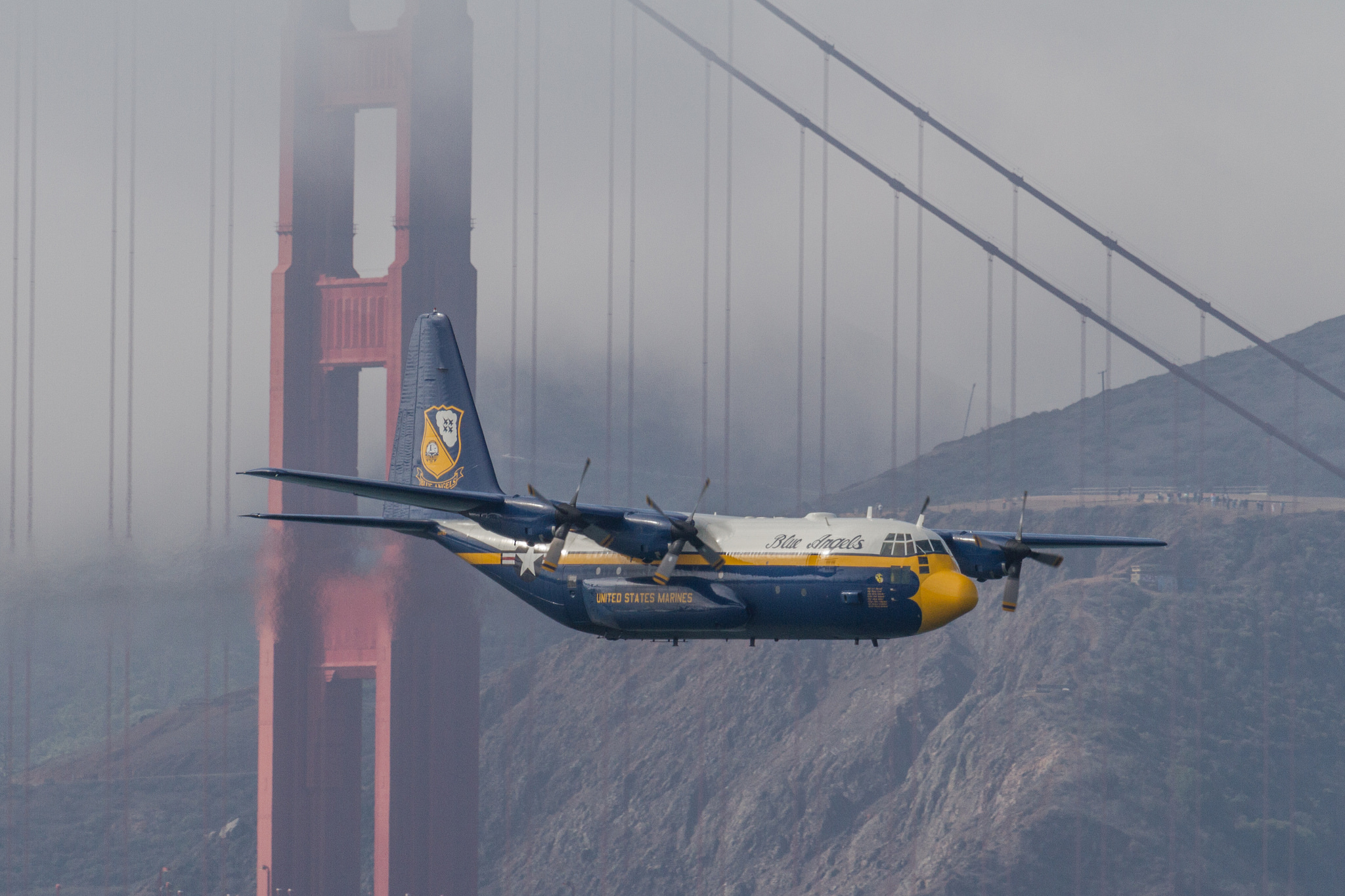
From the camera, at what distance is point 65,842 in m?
159

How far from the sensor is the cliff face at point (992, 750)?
125438 millimetres

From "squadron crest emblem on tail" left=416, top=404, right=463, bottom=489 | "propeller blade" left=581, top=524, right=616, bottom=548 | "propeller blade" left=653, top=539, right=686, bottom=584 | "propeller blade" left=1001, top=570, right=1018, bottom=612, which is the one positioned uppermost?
"squadron crest emblem on tail" left=416, top=404, right=463, bottom=489

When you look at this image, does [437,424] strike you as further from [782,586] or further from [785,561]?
[782,586]

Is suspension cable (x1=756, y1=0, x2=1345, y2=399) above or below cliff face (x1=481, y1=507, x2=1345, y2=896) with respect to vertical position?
above

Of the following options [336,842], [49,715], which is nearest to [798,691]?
[336,842]

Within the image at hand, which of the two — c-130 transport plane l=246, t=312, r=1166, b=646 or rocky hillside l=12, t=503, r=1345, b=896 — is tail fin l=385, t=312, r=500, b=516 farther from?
rocky hillside l=12, t=503, r=1345, b=896

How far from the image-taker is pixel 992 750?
13250 centimetres

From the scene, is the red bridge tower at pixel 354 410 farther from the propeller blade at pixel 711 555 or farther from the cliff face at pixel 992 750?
the propeller blade at pixel 711 555

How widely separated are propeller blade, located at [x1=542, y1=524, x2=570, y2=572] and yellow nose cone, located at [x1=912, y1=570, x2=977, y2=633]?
7555 mm

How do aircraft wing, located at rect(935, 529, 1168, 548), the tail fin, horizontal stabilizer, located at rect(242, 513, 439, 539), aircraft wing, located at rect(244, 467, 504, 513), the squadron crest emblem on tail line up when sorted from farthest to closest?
the squadron crest emblem on tail → the tail fin → aircraft wing, located at rect(935, 529, 1168, 548) → horizontal stabilizer, located at rect(242, 513, 439, 539) → aircraft wing, located at rect(244, 467, 504, 513)

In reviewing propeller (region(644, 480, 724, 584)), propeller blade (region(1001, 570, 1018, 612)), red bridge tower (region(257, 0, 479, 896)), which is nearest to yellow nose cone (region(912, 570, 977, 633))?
propeller blade (region(1001, 570, 1018, 612))

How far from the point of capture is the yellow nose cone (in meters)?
32.7

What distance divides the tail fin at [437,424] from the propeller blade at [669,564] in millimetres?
8931

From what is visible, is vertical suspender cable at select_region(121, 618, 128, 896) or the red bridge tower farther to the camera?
the red bridge tower
